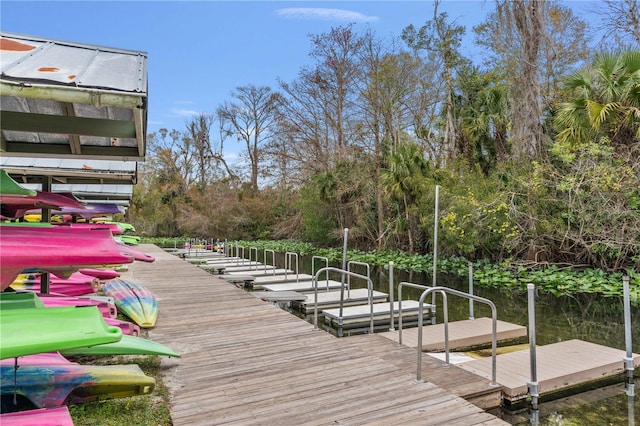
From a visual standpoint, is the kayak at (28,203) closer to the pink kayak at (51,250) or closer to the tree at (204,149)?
the pink kayak at (51,250)

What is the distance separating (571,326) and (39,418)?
7.14 m

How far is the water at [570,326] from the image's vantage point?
3.72 metres

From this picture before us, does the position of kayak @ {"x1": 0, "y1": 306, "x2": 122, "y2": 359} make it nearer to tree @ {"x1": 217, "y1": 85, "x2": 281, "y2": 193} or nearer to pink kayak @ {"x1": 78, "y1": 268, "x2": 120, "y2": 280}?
pink kayak @ {"x1": 78, "y1": 268, "x2": 120, "y2": 280}

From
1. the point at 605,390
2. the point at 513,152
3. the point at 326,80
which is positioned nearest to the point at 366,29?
the point at 326,80

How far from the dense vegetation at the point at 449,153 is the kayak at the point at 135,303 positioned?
27.9ft

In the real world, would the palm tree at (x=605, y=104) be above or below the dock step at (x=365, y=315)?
above

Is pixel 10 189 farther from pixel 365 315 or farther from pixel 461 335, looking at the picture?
pixel 365 315

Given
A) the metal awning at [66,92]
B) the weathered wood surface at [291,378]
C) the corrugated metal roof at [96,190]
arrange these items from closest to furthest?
the metal awning at [66,92] < the weathered wood surface at [291,378] < the corrugated metal roof at [96,190]

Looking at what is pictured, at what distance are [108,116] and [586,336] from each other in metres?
6.80

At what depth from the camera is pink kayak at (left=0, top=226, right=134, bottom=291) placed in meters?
2.07

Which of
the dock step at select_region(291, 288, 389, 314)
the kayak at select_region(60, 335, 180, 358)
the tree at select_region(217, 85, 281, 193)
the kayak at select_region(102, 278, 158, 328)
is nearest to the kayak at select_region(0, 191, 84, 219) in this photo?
the kayak at select_region(60, 335, 180, 358)

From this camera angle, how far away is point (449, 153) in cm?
1661

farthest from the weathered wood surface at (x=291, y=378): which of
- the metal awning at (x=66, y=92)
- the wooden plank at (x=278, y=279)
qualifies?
the wooden plank at (x=278, y=279)

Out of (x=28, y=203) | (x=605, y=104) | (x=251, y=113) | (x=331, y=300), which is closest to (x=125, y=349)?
(x=28, y=203)
